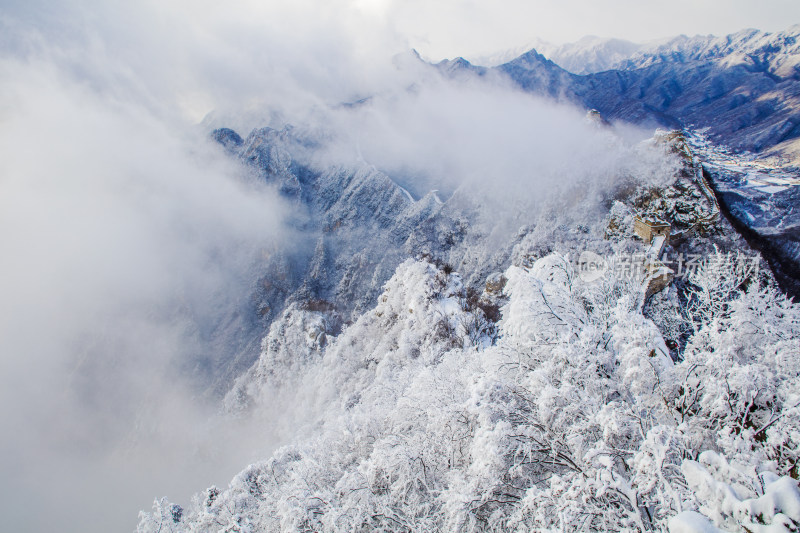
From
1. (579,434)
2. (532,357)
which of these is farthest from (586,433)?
(532,357)

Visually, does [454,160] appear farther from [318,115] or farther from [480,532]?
[480,532]

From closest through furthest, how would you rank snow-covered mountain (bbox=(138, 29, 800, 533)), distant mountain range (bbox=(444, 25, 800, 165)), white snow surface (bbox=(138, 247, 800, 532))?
1. white snow surface (bbox=(138, 247, 800, 532))
2. snow-covered mountain (bbox=(138, 29, 800, 533))
3. distant mountain range (bbox=(444, 25, 800, 165))

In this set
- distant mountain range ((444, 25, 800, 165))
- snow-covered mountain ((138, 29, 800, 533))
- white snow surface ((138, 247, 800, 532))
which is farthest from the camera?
distant mountain range ((444, 25, 800, 165))

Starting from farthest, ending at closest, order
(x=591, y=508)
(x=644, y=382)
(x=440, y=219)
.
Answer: (x=440, y=219) → (x=644, y=382) → (x=591, y=508)

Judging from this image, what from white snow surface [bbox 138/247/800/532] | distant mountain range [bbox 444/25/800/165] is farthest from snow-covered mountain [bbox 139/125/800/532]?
distant mountain range [bbox 444/25/800/165]

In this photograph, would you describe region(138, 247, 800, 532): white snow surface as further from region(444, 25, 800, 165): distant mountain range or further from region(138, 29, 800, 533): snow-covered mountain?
region(444, 25, 800, 165): distant mountain range

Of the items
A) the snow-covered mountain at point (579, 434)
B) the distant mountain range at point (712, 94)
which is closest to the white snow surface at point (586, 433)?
the snow-covered mountain at point (579, 434)

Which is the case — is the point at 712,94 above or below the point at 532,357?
below

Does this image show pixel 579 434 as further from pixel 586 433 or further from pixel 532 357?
pixel 532 357

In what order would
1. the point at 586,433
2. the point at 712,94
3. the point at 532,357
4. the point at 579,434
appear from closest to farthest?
the point at 579,434 < the point at 586,433 < the point at 532,357 < the point at 712,94

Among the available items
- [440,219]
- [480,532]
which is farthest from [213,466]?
[480,532]

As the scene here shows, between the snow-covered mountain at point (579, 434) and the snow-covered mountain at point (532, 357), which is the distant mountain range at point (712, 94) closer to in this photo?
the snow-covered mountain at point (532, 357)
